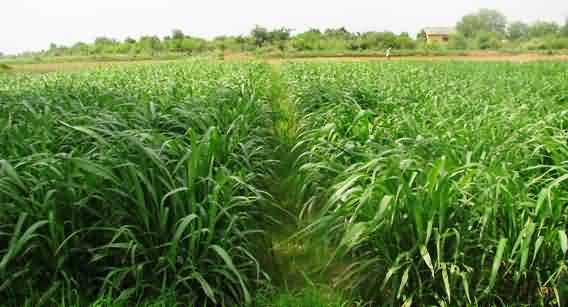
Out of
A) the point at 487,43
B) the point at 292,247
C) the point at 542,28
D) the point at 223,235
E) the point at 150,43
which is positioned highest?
the point at 542,28

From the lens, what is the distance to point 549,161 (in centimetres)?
339

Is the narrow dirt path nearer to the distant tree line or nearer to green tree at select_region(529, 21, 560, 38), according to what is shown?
the distant tree line

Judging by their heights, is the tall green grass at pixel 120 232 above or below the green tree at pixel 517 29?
below

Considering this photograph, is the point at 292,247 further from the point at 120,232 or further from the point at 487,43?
the point at 487,43

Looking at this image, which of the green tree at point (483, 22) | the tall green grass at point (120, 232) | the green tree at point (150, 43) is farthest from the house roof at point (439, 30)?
the tall green grass at point (120, 232)

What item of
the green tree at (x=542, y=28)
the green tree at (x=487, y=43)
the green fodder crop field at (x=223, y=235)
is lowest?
the green fodder crop field at (x=223, y=235)

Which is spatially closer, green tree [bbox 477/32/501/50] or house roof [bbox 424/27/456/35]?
green tree [bbox 477/32/501/50]

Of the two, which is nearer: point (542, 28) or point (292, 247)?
point (292, 247)

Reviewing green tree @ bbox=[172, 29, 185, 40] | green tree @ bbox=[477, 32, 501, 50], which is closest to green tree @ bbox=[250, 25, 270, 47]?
green tree @ bbox=[172, 29, 185, 40]

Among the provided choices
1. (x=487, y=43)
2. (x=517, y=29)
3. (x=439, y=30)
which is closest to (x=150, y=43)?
(x=487, y=43)

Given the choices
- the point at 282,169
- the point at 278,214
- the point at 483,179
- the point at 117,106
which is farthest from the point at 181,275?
the point at 117,106

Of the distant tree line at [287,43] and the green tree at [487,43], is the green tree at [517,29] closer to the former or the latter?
the distant tree line at [287,43]

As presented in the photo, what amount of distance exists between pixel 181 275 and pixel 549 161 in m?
2.66

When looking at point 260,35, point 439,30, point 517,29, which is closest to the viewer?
point 260,35
